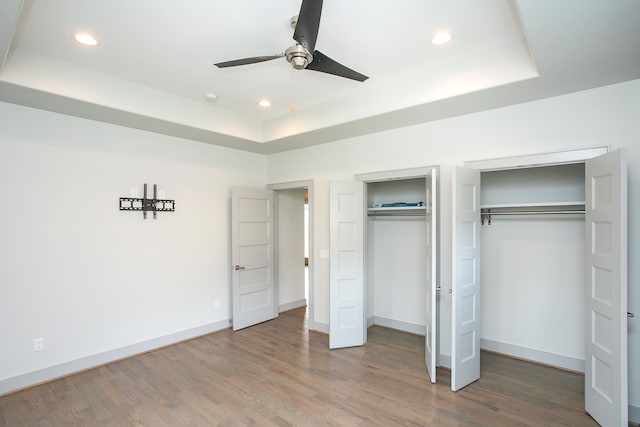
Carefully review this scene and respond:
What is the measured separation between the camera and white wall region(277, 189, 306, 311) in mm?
5828

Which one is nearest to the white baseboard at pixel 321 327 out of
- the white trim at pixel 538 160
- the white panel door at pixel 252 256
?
the white panel door at pixel 252 256

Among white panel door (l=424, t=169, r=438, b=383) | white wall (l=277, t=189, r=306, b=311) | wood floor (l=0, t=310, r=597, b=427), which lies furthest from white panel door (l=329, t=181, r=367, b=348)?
white wall (l=277, t=189, r=306, b=311)

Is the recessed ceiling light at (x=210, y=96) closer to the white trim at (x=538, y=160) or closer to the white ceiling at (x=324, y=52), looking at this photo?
the white ceiling at (x=324, y=52)

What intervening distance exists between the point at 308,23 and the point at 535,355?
402cm

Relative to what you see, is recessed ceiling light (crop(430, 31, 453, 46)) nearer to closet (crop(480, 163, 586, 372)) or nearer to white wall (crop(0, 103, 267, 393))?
closet (crop(480, 163, 586, 372))

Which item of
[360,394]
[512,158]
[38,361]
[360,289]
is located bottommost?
[360,394]

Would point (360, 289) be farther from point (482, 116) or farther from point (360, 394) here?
point (482, 116)

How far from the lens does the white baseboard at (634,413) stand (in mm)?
2609

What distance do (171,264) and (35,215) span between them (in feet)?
5.09

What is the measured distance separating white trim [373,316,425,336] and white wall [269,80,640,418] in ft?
2.72

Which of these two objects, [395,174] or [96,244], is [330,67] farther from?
[96,244]

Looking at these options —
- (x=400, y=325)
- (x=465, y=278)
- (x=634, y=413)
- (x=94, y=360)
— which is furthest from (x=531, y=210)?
(x=94, y=360)

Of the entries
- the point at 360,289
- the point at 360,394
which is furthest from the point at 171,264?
the point at 360,394

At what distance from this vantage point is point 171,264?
4.38 metres
